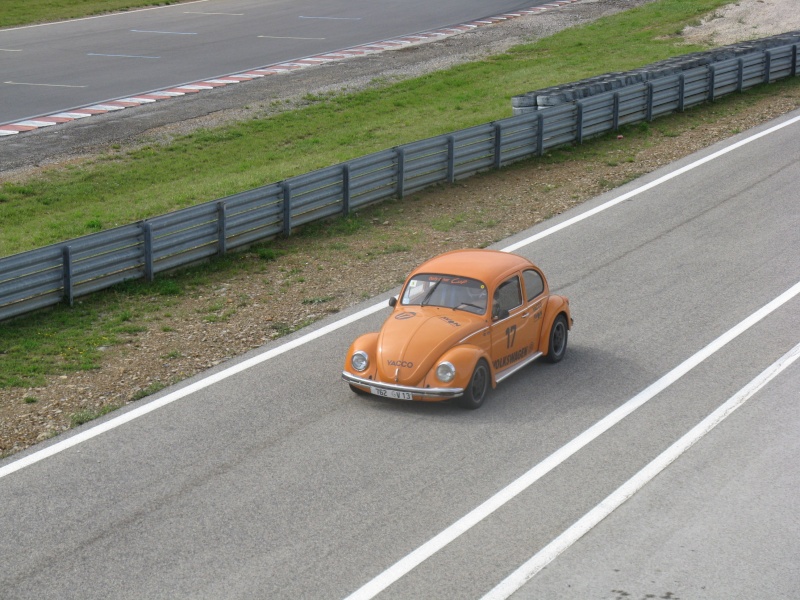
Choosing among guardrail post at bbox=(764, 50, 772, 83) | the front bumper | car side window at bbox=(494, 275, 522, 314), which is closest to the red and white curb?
guardrail post at bbox=(764, 50, 772, 83)

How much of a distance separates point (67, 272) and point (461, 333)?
679cm

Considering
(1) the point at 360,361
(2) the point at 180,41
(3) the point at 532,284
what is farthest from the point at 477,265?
(2) the point at 180,41

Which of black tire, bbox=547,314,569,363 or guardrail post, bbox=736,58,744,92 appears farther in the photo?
guardrail post, bbox=736,58,744,92

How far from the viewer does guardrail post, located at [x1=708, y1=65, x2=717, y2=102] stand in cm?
2927

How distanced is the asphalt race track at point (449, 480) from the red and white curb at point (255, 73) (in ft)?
54.2

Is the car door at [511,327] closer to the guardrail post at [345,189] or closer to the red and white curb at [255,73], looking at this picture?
the guardrail post at [345,189]

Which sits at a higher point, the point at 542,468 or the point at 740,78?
the point at 740,78

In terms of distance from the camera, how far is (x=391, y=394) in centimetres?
1229

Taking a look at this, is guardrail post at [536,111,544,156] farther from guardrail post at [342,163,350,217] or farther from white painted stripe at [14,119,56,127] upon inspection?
white painted stripe at [14,119,56,127]

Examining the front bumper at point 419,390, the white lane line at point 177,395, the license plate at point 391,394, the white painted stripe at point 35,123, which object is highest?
the white painted stripe at point 35,123

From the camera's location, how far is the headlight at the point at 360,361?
12508mm

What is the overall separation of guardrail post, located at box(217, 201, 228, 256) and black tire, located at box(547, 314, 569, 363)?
6.90 metres

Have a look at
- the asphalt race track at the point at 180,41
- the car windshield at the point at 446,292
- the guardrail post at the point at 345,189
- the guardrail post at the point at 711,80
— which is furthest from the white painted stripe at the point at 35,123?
the car windshield at the point at 446,292

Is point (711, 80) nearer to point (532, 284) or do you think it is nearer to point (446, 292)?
point (532, 284)
